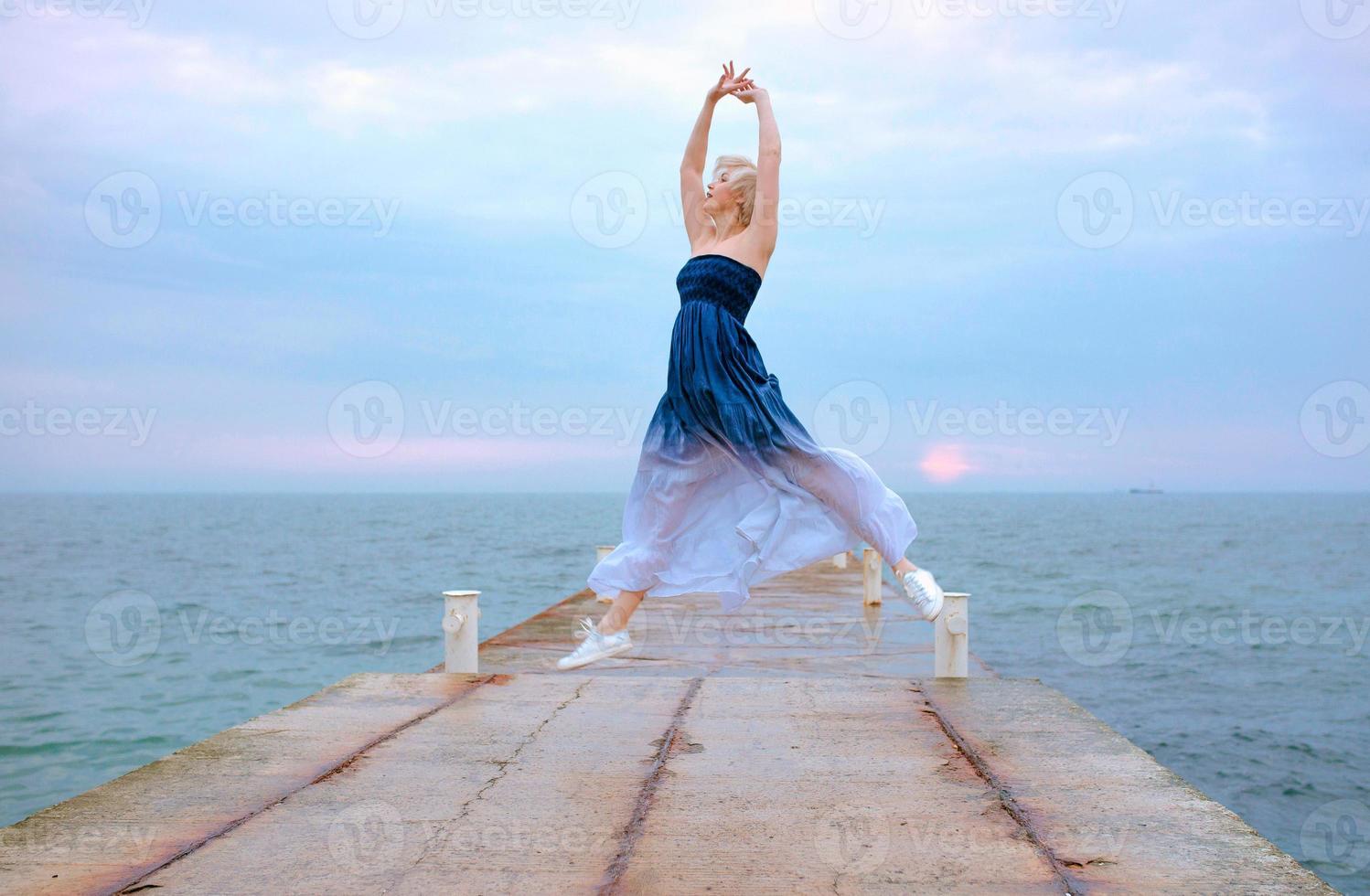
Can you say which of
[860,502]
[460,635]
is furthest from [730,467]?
[460,635]

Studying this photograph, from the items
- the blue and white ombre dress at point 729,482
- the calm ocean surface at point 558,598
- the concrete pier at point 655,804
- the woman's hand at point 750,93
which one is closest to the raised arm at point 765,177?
the woman's hand at point 750,93

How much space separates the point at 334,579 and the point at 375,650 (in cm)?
1684

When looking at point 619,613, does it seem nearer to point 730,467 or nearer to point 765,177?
point 730,467

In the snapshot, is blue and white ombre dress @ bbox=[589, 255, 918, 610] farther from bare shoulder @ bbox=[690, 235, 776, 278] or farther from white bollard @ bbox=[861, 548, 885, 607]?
white bollard @ bbox=[861, 548, 885, 607]

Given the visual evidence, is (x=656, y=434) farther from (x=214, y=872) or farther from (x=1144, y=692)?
(x=1144, y=692)

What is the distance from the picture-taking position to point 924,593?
4703 mm

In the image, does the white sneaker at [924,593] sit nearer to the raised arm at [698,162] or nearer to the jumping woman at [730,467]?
the jumping woman at [730,467]

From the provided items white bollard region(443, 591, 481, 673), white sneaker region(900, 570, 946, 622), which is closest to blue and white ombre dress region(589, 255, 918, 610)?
white sneaker region(900, 570, 946, 622)

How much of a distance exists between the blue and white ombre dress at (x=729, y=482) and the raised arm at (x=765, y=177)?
0.51 ft

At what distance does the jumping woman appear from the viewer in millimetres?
4613

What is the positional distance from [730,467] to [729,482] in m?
0.08

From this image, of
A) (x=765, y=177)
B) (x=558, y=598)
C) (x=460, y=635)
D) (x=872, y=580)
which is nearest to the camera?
(x=765, y=177)

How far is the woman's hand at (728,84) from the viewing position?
4.73m

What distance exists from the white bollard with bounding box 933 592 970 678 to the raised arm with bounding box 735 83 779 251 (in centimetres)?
297
